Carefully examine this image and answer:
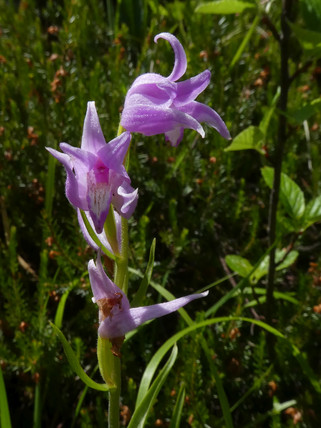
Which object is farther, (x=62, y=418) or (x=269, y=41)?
(x=269, y=41)

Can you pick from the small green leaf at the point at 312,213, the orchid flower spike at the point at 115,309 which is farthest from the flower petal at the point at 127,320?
the small green leaf at the point at 312,213

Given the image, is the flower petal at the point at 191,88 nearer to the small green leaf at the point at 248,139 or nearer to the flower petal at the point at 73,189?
the flower petal at the point at 73,189

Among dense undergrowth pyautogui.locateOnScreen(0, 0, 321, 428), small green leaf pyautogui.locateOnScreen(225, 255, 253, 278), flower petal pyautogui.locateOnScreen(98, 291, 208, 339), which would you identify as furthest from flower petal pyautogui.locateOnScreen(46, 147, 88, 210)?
small green leaf pyautogui.locateOnScreen(225, 255, 253, 278)

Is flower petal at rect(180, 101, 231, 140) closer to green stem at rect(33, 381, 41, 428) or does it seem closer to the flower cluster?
the flower cluster

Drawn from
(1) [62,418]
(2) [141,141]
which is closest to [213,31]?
(2) [141,141]

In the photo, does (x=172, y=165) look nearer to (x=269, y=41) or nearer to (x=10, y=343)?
(x=10, y=343)
